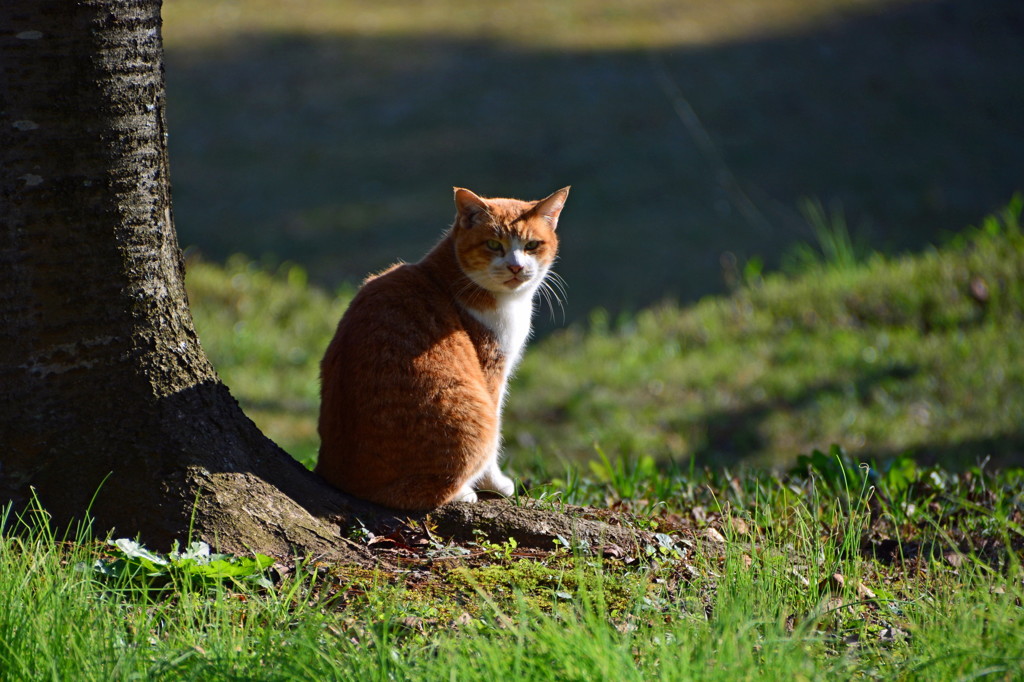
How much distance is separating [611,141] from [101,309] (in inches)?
272

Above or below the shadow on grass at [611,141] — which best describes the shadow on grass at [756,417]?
below

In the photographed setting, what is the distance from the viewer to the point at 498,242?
3.24 meters

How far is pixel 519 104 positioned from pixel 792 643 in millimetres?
8079

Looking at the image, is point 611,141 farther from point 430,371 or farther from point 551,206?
point 430,371

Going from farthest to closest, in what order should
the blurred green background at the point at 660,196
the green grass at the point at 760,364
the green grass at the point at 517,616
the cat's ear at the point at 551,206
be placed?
the blurred green background at the point at 660,196 < the green grass at the point at 760,364 < the cat's ear at the point at 551,206 < the green grass at the point at 517,616

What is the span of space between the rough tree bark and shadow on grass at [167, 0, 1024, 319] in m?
4.82

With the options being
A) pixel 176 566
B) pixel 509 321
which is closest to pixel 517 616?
pixel 176 566

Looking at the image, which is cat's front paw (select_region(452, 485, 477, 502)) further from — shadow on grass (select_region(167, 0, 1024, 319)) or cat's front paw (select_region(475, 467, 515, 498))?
shadow on grass (select_region(167, 0, 1024, 319))

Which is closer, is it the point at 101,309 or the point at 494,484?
the point at 101,309

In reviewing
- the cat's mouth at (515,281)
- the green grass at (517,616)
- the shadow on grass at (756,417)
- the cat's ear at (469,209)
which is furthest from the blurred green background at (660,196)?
the green grass at (517,616)

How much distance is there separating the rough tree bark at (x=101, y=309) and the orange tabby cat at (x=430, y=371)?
0.29m

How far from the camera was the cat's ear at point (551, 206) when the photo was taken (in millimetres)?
3361

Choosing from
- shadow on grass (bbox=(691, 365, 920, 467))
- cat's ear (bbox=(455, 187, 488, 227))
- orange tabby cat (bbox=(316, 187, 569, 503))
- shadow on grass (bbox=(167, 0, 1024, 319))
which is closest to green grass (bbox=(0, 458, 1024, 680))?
orange tabby cat (bbox=(316, 187, 569, 503))

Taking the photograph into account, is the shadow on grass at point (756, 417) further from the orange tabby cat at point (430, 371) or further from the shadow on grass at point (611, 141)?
the orange tabby cat at point (430, 371)
